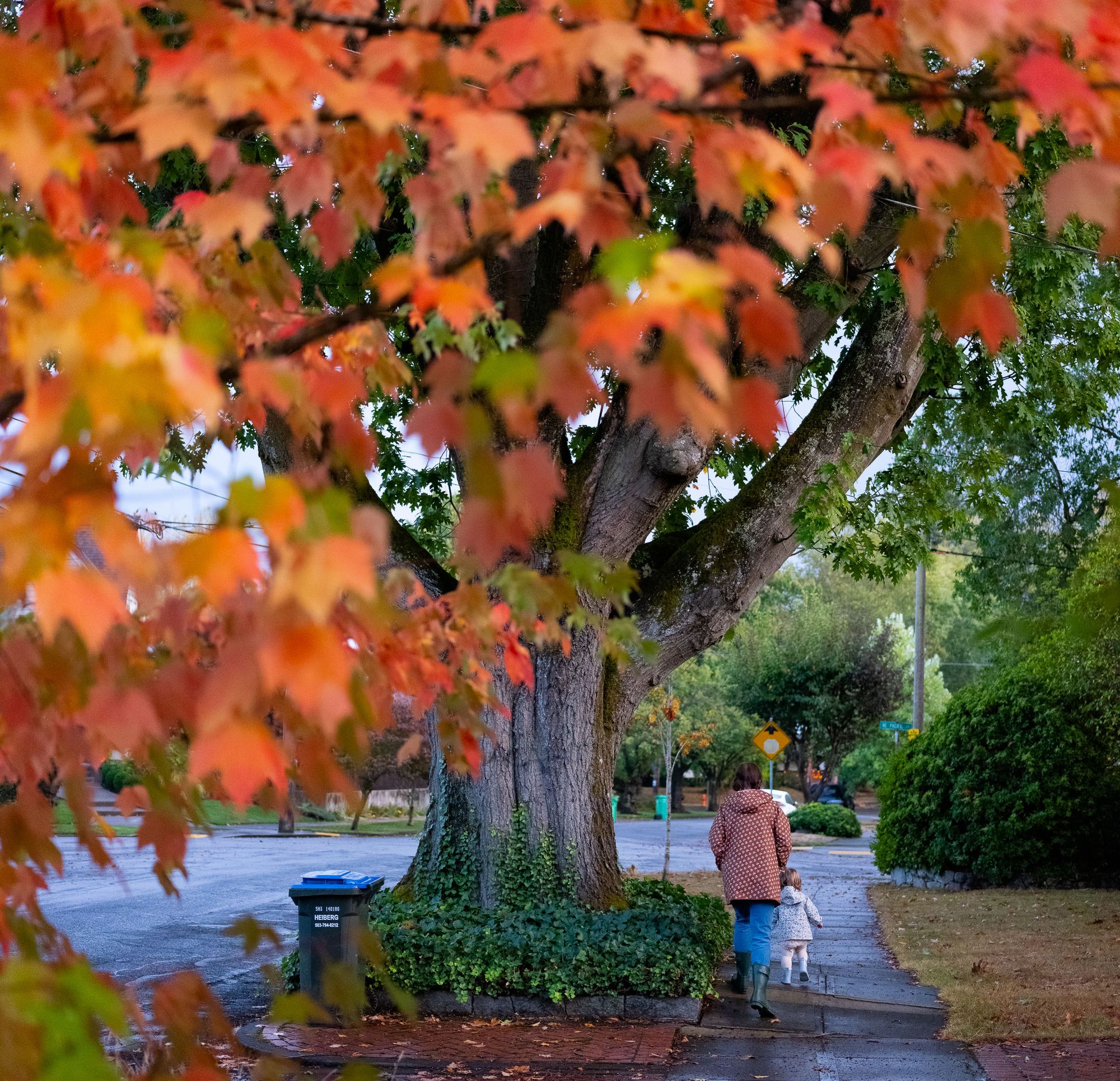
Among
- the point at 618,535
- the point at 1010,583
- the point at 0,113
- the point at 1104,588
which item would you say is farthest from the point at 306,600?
the point at 1010,583

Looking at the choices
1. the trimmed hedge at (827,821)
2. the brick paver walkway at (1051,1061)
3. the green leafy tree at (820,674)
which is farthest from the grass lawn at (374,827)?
the brick paver walkway at (1051,1061)

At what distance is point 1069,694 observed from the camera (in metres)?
18.5

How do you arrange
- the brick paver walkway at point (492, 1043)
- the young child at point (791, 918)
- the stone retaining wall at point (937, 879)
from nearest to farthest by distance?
the brick paver walkway at point (492, 1043)
the young child at point (791, 918)
the stone retaining wall at point (937, 879)

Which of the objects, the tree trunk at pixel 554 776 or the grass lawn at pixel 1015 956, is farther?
the tree trunk at pixel 554 776

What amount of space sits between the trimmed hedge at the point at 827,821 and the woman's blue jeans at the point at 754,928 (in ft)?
87.8

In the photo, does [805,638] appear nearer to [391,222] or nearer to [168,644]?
[391,222]

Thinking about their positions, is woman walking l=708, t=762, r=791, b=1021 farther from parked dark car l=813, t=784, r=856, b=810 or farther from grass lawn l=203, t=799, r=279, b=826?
parked dark car l=813, t=784, r=856, b=810

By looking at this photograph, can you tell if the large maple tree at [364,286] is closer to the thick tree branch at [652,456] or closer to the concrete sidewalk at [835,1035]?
the concrete sidewalk at [835,1035]

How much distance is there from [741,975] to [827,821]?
2702 cm

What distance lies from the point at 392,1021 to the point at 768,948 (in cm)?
276

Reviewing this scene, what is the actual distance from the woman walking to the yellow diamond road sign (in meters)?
14.9

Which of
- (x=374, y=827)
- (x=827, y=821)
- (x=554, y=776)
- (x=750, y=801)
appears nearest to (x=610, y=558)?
(x=554, y=776)

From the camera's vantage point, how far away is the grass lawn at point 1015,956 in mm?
8461

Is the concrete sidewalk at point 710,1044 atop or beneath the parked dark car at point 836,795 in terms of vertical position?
atop
